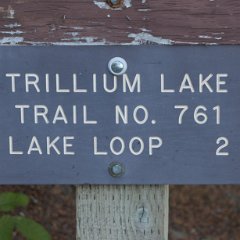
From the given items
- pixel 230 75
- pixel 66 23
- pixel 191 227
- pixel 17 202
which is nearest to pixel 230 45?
pixel 230 75

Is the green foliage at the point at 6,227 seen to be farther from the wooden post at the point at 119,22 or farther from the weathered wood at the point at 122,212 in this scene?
the wooden post at the point at 119,22

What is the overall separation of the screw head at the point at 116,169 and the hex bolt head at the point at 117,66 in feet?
0.74

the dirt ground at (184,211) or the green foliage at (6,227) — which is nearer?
the green foliage at (6,227)

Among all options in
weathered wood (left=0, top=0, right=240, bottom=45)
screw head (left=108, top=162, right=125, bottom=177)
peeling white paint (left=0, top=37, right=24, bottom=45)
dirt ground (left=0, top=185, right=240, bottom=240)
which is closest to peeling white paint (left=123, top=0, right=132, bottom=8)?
weathered wood (left=0, top=0, right=240, bottom=45)

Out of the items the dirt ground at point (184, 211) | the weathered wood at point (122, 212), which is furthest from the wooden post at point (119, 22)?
the dirt ground at point (184, 211)

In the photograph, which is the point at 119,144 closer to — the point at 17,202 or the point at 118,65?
the point at 118,65

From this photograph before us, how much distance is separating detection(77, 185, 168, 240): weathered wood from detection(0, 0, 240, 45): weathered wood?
39cm

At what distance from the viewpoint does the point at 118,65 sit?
1.89m

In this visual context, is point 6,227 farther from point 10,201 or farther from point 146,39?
point 146,39

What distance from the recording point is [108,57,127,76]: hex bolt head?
6.22 ft

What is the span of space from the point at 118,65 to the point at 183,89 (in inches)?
6.7

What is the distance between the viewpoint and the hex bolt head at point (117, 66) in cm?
189

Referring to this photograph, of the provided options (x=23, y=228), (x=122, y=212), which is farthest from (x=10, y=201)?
(x=122, y=212)

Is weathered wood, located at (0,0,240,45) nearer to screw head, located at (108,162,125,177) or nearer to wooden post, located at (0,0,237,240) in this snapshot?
wooden post, located at (0,0,237,240)
